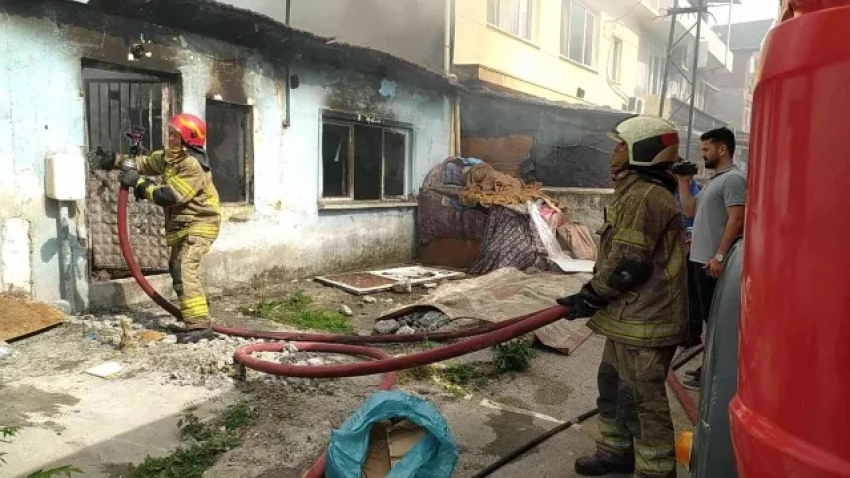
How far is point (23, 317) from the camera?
4957 millimetres

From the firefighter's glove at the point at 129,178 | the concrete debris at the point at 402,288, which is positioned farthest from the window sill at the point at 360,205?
the firefighter's glove at the point at 129,178

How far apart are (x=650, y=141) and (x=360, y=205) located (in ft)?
21.3

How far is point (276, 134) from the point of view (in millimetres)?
7594

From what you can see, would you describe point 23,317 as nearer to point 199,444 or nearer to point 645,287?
point 199,444

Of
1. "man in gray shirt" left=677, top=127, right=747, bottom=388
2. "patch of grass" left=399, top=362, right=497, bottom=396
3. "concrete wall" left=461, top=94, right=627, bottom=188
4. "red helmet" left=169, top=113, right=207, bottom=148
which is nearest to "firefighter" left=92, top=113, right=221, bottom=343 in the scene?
"red helmet" left=169, top=113, right=207, bottom=148

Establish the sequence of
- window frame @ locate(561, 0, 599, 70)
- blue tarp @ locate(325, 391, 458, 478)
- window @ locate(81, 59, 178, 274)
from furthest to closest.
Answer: window frame @ locate(561, 0, 599, 70)
window @ locate(81, 59, 178, 274)
blue tarp @ locate(325, 391, 458, 478)

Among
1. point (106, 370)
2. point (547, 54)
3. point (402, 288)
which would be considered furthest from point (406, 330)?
point (547, 54)

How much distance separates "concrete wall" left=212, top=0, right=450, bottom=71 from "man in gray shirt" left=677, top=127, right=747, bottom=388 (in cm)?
795

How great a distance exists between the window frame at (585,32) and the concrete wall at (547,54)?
0.22 feet

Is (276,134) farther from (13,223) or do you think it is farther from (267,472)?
(267,472)

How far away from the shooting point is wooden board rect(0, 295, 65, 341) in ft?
15.7

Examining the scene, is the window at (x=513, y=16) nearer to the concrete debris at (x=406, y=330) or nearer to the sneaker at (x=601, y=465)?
the concrete debris at (x=406, y=330)

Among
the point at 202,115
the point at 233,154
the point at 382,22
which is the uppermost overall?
the point at 382,22

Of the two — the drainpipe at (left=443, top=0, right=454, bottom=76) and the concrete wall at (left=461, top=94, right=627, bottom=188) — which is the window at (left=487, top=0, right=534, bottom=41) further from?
the concrete wall at (left=461, top=94, right=627, bottom=188)
